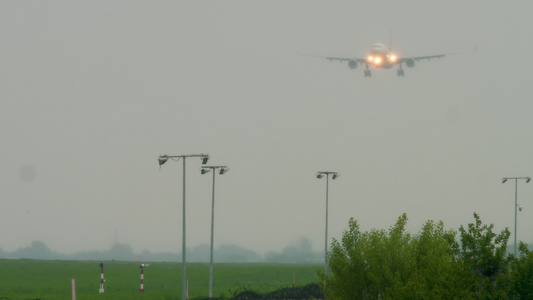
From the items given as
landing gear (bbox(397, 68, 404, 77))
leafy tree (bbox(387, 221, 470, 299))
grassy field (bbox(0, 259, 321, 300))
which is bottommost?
grassy field (bbox(0, 259, 321, 300))

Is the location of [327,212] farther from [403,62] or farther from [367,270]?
[403,62]

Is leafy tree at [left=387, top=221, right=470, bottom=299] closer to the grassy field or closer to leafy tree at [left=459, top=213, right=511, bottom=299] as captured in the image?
leafy tree at [left=459, top=213, right=511, bottom=299]

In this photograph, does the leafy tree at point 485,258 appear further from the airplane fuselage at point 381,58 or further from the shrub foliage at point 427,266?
the airplane fuselage at point 381,58

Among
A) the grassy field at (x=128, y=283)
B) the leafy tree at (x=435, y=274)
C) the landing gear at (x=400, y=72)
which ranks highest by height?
the landing gear at (x=400, y=72)

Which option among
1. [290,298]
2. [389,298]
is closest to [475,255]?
[389,298]

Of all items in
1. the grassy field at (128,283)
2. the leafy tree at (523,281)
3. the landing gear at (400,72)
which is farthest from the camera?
the landing gear at (400,72)

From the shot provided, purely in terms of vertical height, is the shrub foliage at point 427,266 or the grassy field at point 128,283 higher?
the shrub foliage at point 427,266

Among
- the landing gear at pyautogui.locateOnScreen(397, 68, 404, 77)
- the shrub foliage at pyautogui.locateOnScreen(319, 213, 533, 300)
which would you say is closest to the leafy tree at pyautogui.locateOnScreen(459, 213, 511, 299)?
the shrub foliage at pyautogui.locateOnScreen(319, 213, 533, 300)

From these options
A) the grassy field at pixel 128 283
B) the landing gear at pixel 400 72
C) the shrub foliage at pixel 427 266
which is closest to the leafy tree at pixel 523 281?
the shrub foliage at pixel 427 266

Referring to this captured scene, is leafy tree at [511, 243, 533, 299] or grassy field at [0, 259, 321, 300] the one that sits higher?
leafy tree at [511, 243, 533, 299]


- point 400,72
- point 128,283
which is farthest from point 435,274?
point 128,283

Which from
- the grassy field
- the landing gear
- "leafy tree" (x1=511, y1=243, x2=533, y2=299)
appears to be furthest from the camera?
the landing gear

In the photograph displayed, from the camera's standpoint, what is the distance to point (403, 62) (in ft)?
324

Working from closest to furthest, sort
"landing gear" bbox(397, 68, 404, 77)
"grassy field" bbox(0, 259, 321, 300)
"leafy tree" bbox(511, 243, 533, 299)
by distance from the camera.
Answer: "leafy tree" bbox(511, 243, 533, 299)
"grassy field" bbox(0, 259, 321, 300)
"landing gear" bbox(397, 68, 404, 77)
